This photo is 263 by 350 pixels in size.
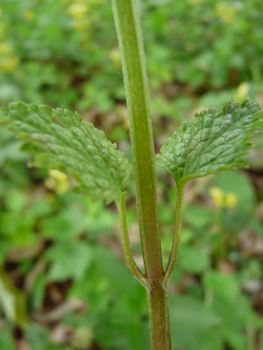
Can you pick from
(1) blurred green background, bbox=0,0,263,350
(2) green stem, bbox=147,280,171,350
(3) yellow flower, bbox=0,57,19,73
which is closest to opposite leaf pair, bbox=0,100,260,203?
(2) green stem, bbox=147,280,171,350

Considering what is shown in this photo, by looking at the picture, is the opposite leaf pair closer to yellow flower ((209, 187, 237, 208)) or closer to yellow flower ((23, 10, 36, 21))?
yellow flower ((209, 187, 237, 208))

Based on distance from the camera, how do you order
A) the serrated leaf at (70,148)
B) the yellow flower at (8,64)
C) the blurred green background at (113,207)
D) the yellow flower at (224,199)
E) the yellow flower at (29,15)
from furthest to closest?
1. the yellow flower at (29,15)
2. the yellow flower at (8,64)
3. the yellow flower at (224,199)
4. the blurred green background at (113,207)
5. the serrated leaf at (70,148)

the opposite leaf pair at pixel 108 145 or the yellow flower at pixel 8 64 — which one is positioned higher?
the yellow flower at pixel 8 64

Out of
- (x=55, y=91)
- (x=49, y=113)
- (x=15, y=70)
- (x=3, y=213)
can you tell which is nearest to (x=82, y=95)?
(x=55, y=91)

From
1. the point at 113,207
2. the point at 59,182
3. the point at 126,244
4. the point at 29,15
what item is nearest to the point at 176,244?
the point at 126,244

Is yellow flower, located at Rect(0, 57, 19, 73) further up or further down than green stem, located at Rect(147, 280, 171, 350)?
further up

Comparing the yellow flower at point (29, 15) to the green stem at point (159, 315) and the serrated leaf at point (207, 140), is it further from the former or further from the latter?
the green stem at point (159, 315)

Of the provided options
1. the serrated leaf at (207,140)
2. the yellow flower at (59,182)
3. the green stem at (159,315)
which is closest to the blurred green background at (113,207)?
the yellow flower at (59,182)
